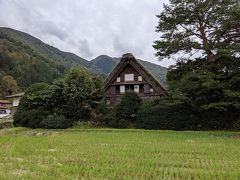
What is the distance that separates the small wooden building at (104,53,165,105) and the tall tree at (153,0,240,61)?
351 inches

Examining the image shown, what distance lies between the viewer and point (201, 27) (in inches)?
1084

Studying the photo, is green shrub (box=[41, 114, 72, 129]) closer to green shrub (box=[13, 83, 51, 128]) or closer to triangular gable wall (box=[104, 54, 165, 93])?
green shrub (box=[13, 83, 51, 128])

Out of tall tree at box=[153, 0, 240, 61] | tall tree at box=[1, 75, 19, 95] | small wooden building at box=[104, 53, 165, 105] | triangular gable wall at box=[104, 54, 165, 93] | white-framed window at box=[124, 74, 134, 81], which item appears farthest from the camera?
tall tree at box=[1, 75, 19, 95]

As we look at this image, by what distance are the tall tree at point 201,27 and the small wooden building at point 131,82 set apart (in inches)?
351

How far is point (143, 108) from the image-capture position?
29.3 m

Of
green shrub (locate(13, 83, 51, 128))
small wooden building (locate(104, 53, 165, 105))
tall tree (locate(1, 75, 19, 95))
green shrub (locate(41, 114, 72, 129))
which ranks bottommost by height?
green shrub (locate(41, 114, 72, 129))

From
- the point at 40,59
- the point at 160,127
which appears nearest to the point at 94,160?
the point at 160,127

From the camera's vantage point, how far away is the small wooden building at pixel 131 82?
37.6 metres

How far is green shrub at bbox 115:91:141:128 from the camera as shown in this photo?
2964 centimetres

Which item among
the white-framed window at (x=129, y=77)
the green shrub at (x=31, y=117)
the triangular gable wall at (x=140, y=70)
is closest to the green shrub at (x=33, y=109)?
the green shrub at (x=31, y=117)

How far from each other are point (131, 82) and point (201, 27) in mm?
13944

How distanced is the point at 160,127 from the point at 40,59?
274 feet

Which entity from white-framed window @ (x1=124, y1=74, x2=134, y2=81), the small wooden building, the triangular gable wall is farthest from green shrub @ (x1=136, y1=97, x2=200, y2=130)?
white-framed window @ (x1=124, y1=74, x2=134, y2=81)

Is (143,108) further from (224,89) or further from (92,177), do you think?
(92,177)
